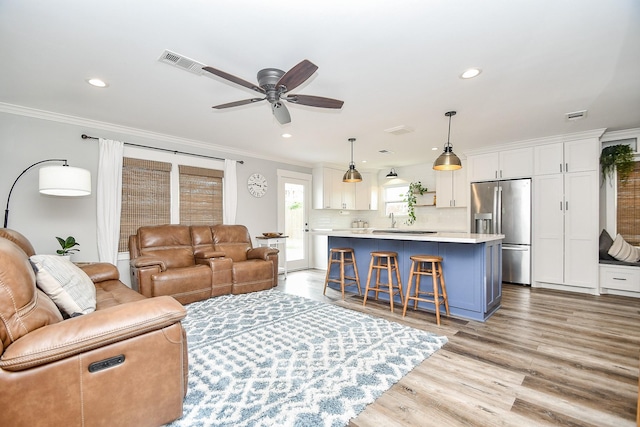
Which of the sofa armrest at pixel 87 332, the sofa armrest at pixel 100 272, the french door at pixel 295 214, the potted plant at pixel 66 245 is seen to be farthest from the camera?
the french door at pixel 295 214

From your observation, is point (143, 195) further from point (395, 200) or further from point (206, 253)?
point (395, 200)

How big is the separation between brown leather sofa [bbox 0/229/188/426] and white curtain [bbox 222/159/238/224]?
147 inches

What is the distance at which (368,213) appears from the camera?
7785 millimetres

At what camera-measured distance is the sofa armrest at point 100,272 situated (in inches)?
123

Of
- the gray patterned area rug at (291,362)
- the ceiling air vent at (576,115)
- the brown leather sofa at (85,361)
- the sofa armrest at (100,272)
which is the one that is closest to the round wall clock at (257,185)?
the gray patterned area rug at (291,362)

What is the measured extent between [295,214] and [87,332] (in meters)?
5.22

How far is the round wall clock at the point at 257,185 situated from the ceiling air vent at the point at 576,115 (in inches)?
186

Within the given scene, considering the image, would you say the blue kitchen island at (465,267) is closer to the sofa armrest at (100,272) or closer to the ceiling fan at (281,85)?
the ceiling fan at (281,85)

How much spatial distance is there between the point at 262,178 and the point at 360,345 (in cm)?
401

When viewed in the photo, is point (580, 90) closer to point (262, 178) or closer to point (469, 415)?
point (469, 415)

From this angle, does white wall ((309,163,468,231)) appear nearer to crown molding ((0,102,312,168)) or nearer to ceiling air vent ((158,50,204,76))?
crown molding ((0,102,312,168))

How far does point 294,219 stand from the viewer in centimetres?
646

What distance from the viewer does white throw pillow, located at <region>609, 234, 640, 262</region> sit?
13.7 ft

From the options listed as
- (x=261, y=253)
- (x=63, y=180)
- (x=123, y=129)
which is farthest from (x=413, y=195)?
(x=63, y=180)
